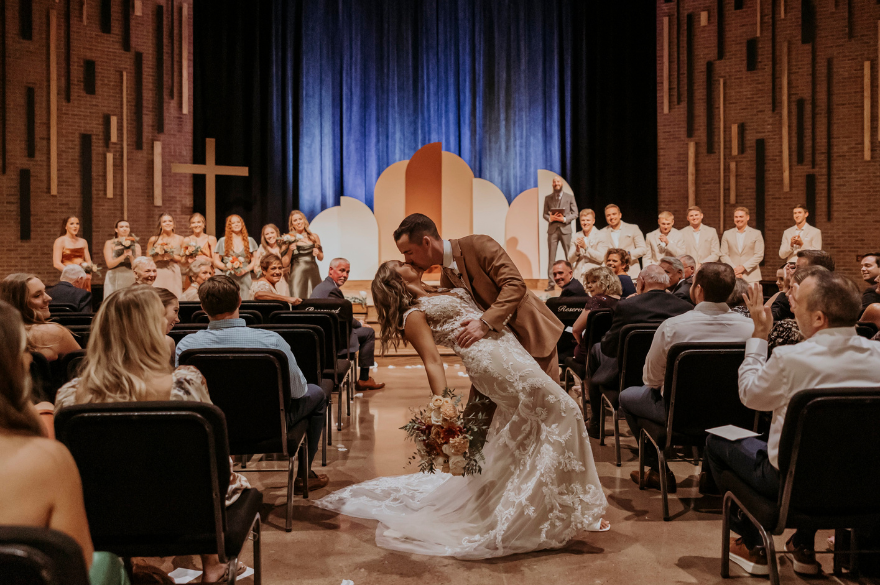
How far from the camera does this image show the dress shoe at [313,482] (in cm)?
407

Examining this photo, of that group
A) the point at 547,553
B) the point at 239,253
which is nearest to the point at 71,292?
the point at 239,253

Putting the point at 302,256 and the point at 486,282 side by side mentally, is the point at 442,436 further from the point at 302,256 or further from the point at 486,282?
the point at 302,256

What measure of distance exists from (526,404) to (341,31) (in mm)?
12580

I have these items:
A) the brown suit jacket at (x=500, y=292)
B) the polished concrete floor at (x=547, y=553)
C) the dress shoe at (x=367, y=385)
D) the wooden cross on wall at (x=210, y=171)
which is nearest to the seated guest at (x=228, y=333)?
the polished concrete floor at (x=547, y=553)

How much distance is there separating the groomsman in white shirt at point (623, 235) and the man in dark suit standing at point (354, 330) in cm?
514

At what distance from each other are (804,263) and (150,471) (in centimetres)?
426

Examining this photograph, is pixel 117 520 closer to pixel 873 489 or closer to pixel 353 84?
pixel 873 489

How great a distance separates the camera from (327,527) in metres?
3.46

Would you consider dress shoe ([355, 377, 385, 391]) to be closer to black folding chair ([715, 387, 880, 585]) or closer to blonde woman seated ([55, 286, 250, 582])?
blonde woman seated ([55, 286, 250, 582])

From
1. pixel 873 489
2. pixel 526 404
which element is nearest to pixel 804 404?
pixel 873 489

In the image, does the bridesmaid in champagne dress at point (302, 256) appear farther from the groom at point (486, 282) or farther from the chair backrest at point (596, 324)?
the groom at point (486, 282)

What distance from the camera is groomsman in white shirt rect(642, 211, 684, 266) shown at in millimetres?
10688

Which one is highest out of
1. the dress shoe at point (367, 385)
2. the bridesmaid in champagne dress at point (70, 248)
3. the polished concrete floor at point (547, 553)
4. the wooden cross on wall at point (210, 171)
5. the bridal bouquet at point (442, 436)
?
the wooden cross on wall at point (210, 171)

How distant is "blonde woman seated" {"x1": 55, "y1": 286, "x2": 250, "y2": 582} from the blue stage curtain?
36.9 feet
